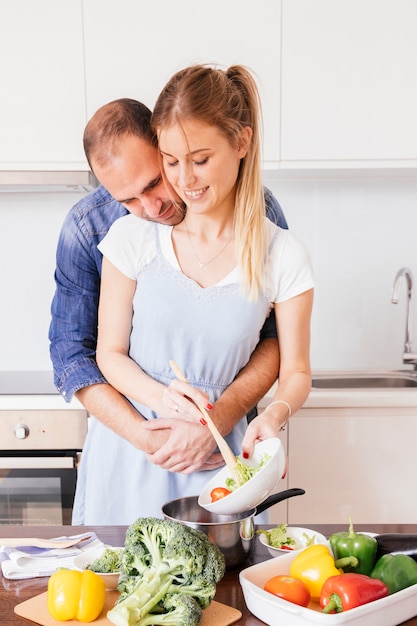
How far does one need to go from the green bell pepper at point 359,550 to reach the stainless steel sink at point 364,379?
1637mm

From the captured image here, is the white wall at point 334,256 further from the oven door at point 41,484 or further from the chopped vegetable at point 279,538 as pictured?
the chopped vegetable at point 279,538

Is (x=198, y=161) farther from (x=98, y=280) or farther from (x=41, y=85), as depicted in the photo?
(x=41, y=85)

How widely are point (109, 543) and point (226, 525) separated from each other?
0.86ft

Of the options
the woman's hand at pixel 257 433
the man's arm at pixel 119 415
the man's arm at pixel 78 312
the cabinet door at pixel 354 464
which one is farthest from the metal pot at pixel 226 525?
the cabinet door at pixel 354 464

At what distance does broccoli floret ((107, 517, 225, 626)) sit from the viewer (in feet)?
2.85

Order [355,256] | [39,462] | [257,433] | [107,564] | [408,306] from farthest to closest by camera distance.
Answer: [355,256] < [408,306] < [39,462] < [257,433] < [107,564]

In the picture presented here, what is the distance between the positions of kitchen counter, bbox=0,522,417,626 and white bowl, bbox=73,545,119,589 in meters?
0.06

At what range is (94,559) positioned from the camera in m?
1.04

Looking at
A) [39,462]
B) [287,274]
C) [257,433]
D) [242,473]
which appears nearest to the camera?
[242,473]

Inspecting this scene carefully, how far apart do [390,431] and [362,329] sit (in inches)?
23.0

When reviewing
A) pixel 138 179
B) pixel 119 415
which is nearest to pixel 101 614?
pixel 119 415

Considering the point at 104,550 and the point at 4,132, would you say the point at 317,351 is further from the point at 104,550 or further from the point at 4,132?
the point at 104,550

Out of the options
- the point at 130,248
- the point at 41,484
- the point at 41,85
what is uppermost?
the point at 41,85

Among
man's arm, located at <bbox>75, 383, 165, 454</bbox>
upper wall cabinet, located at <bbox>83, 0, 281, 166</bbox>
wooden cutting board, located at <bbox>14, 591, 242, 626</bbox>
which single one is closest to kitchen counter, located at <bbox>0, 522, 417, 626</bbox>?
wooden cutting board, located at <bbox>14, 591, 242, 626</bbox>
